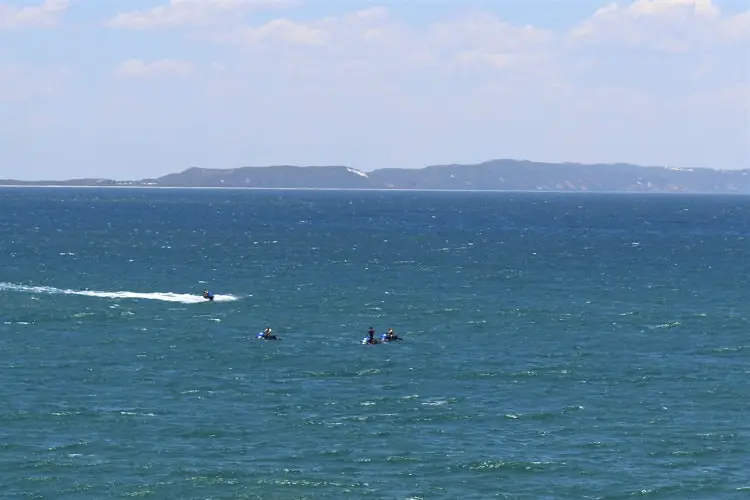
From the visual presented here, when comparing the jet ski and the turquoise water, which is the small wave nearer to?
the turquoise water

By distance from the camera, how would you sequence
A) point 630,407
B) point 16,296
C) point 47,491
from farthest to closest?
point 16,296 → point 630,407 → point 47,491

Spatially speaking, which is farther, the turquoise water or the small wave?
the small wave

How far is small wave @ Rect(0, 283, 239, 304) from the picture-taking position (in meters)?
130

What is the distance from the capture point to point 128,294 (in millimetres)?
134250

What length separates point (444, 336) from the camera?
10756cm

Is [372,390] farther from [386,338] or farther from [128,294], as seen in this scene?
[128,294]

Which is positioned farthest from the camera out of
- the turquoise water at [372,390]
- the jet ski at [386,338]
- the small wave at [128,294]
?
the small wave at [128,294]

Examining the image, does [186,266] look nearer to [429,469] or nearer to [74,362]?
[74,362]

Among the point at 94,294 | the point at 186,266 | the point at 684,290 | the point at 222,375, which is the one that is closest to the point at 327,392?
the point at 222,375

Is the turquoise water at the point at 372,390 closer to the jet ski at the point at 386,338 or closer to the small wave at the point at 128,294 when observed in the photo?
the small wave at the point at 128,294

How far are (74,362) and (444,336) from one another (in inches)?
1401

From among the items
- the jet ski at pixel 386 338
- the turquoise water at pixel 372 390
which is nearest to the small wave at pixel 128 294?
the turquoise water at pixel 372 390

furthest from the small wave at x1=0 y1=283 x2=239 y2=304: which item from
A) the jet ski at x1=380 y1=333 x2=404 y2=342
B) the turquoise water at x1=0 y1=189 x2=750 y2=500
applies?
the jet ski at x1=380 y1=333 x2=404 y2=342

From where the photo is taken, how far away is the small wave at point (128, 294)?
130 metres
